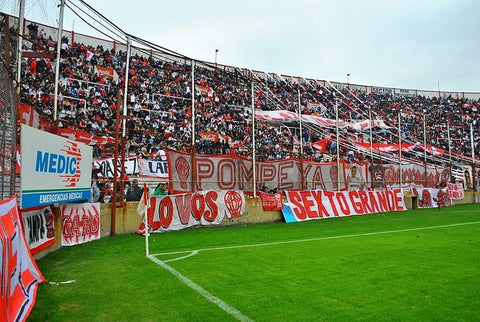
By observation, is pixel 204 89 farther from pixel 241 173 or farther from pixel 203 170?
pixel 203 170

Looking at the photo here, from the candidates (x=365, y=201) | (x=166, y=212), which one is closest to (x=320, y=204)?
(x=365, y=201)

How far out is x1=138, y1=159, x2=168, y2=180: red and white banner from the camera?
1722 cm

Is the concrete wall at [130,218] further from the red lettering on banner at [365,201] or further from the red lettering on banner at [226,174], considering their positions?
the red lettering on banner at [365,201]

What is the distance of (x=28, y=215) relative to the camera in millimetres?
7574

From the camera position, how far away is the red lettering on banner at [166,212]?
524 inches

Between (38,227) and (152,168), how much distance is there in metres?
9.24

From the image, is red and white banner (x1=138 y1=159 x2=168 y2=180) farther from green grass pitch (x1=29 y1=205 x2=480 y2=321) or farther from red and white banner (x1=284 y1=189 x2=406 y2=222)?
green grass pitch (x1=29 y1=205 x2=480 y2=321)

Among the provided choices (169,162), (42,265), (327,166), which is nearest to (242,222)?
(169,162)

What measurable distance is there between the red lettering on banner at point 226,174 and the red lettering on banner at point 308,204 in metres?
3.78

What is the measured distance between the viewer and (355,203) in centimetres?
2002

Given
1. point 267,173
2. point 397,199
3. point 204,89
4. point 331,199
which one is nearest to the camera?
A: point 267,173

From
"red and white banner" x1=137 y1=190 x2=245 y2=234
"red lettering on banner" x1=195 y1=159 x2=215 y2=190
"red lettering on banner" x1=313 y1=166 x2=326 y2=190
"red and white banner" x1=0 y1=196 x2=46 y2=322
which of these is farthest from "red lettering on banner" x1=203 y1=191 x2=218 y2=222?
"red and white banner" x1=0 y1=196 x2=46 y2=322

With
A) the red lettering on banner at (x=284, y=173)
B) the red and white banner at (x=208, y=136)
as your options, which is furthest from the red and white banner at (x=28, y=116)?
the red and white banner at (x=208, y=136)

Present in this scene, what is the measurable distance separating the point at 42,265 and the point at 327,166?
14.6 metres
